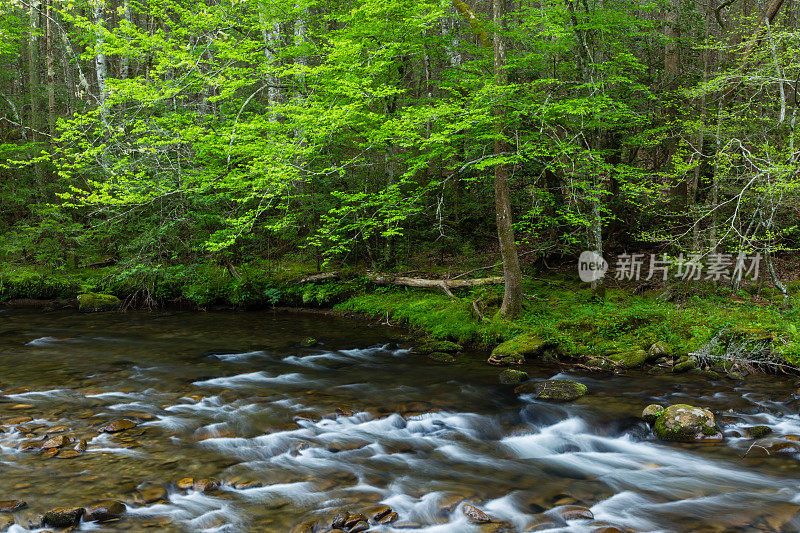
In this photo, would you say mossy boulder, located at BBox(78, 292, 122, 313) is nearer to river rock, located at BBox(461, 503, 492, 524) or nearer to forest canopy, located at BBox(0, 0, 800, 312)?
forest canopy, located at BBox(0, 0, 800, 312)

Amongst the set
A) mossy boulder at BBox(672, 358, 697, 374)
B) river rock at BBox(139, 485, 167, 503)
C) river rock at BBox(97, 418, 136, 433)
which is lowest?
river rock at BBox(139, 485, 167, 503)

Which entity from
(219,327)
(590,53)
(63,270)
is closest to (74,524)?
(219,327)

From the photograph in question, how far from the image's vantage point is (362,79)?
10.3 m

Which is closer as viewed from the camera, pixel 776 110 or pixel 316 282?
pixel 776 110

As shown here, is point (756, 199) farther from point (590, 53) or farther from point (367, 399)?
point (367, 399)

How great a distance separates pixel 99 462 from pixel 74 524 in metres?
1.11

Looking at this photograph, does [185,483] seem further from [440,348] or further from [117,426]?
[440,348]

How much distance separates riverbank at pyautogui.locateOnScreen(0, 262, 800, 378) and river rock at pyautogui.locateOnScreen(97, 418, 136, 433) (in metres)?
5.97

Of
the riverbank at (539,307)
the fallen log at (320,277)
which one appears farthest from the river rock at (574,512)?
the fallen log at (320,277)

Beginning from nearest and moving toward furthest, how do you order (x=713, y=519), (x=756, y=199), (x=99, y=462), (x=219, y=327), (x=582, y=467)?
(x=713, y=519)
(x=99, y=462)
(x=582, y=467)
(x=756, y=199)
(x=219, y=327)

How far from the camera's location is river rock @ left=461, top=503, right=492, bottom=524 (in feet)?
14.3

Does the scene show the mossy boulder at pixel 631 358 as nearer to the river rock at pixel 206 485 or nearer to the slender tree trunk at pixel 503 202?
the slender tree trunk at pixel 503 202

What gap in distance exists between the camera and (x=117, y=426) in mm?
5961

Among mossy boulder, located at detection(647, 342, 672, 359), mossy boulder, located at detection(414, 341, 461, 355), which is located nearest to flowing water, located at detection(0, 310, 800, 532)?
mossy boulder, located at detection(414, 341, 461, 355)
